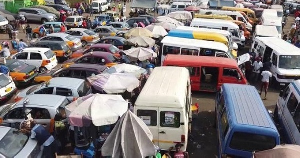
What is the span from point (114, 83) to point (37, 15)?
74.7ft

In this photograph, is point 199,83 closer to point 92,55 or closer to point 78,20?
point 92,55

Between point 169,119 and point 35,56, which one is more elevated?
point 35,56

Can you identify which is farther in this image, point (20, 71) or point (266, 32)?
point (266, 32)

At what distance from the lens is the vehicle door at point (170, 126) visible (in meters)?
8.22

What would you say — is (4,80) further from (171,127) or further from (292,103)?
(292,103)

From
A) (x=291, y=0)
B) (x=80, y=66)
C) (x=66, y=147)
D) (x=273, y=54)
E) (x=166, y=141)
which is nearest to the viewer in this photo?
(x=166, y=141)

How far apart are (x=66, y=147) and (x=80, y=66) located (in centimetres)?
467

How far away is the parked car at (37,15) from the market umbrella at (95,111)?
2362cm

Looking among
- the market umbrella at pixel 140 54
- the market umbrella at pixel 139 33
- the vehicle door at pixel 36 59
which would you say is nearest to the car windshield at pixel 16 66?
the vehicle door at pixel 36 59

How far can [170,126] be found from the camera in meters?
8.37

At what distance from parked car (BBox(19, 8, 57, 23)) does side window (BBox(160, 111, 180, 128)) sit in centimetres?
2537

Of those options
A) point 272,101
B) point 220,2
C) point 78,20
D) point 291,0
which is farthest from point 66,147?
Result: point 291,0

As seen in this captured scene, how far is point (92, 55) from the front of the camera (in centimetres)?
1529

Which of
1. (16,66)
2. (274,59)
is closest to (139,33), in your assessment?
(16,66)
